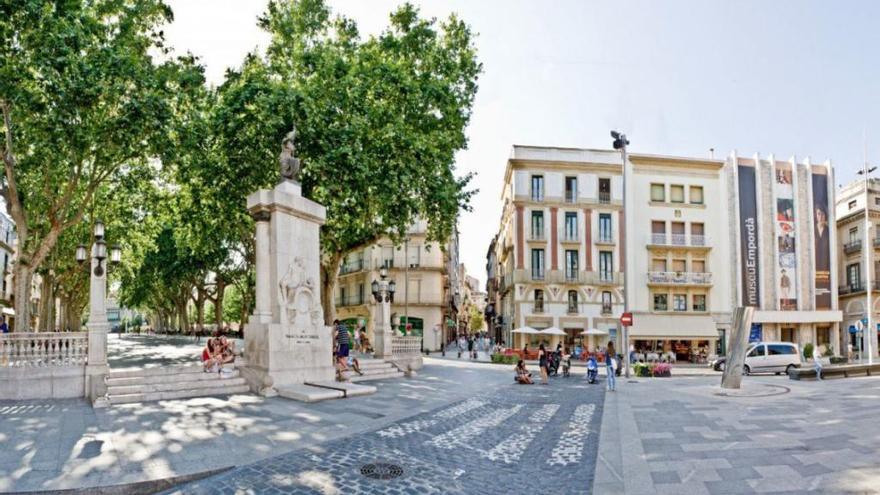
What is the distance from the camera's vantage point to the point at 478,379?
800 inches

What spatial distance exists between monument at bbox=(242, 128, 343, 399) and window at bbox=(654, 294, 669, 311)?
102 ft

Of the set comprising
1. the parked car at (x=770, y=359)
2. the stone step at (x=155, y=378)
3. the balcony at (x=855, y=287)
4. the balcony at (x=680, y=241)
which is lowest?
the parked car at (x=770, y=359)

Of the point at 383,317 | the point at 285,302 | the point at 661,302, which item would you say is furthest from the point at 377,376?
the point at 661,302

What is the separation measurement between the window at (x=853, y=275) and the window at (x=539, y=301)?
25.1 m

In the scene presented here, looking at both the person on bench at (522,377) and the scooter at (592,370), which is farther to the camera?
the scooter at (592,370)

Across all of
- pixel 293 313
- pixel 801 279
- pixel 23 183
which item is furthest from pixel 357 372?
pixel 801 279

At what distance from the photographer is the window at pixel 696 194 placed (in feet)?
136

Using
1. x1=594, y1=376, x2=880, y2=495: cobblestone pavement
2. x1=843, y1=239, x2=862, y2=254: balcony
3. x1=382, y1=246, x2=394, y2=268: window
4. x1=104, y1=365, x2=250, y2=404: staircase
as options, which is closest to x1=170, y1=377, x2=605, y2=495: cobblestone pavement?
x1=594, y1=376, x2=880, y2=495: cobblestone pavement

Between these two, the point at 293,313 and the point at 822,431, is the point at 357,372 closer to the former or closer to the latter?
the point at 293,313

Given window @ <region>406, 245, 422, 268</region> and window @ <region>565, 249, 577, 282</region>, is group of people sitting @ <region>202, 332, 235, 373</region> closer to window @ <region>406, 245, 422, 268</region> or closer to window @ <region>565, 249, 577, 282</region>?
window @ <region>565, 249, 577, 282</region>

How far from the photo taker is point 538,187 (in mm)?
40812

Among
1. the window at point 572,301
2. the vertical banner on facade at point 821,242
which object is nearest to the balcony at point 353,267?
the window at point 572,301

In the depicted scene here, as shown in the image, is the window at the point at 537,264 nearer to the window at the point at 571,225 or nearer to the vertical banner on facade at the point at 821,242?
the window at the point at 571,225

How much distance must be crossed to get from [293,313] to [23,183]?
16.8 meters
